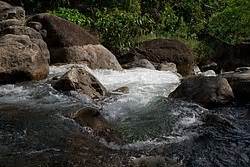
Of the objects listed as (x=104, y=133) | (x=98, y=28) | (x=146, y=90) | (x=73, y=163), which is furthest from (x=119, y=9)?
(x=73, y=163)

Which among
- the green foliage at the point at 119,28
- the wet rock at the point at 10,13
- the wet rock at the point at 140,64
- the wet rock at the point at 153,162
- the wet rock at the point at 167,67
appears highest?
the wet rock at the point at 10,13

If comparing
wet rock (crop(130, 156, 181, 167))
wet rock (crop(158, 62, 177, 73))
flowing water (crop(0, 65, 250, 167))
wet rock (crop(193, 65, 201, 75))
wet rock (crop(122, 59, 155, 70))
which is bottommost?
wet rock (crop(193, 65, 201, 75))

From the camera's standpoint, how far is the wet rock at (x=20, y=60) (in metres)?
12.0

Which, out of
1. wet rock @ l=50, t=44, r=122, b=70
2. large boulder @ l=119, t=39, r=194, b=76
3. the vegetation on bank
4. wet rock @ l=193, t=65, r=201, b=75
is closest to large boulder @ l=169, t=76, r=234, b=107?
wet rock @ l=50, t=44, r=122, b=70

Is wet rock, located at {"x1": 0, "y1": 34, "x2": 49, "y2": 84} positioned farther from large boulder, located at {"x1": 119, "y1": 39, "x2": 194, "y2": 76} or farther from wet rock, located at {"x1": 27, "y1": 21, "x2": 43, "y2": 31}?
large boulder, located at {"x1": 119, "y1": 39, "x2": 194, "y2": 76}

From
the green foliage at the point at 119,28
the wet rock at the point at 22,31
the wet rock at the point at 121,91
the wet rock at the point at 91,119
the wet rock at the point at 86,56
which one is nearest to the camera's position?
the wet rock at the point at 91,119

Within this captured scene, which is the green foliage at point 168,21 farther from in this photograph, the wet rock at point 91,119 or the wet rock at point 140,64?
the wet rock at point 91,119

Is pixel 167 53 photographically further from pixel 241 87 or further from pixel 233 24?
pixel 241 87

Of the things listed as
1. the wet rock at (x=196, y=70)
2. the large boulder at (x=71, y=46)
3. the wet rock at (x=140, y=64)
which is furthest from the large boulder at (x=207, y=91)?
the wet rock at (x=196, y=70)

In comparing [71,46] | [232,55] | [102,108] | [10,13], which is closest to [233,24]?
[232,55]

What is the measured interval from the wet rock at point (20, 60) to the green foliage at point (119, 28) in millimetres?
5022

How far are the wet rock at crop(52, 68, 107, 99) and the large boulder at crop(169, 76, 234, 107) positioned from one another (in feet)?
6.46

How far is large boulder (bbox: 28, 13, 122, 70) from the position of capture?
14.6m

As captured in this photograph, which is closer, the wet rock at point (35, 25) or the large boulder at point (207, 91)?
the large boulder at point (207, 91)
